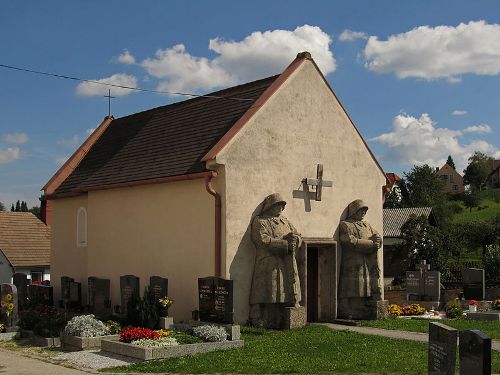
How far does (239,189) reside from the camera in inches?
728

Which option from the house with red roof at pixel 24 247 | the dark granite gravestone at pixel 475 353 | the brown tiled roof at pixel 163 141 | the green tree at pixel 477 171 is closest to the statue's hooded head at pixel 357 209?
the brown tiled roof at pixel 163 141

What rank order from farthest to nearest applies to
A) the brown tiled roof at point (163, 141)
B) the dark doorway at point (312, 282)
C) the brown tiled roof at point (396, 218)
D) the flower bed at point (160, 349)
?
the brown tiled roof at point (396, 218), the dark doorway at point (312, 282), the brown tiled roof at point (163, 141), the flower bed at point (160, 349)

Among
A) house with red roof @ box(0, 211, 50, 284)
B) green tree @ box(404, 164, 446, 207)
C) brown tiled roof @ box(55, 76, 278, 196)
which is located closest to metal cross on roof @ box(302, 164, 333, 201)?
brown tiled roof @ box(55, 76, 278, 196)

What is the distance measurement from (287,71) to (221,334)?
883 centimetres

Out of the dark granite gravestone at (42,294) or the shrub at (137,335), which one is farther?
the dark granite gravestone at (42,294)

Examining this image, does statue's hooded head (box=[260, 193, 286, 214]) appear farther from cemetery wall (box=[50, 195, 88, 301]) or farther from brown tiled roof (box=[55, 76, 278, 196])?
cemetery wall (box=[50, 195, 88, 301])

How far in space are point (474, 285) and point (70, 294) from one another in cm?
1653

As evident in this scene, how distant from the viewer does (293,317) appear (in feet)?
59.8

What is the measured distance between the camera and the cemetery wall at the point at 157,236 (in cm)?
1888

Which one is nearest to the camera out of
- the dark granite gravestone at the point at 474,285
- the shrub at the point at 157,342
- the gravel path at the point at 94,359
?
the gravel path at the point at 94,359

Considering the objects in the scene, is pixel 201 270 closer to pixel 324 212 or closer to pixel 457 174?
pixel 324 212

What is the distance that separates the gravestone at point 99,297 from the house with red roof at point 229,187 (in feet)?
2.02

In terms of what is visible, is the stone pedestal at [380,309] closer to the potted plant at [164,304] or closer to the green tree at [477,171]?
the potted plant at [164,304]

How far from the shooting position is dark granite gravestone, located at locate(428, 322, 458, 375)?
9172 millimetres
